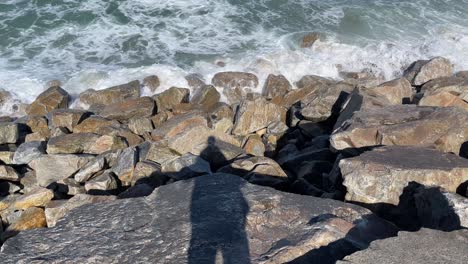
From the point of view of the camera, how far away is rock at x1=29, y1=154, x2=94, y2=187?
8.98 meters

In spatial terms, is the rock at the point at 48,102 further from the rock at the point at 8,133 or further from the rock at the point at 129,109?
the rock at the point at 8,133

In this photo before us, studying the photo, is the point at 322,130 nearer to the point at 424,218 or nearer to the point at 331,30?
the point at 424,218

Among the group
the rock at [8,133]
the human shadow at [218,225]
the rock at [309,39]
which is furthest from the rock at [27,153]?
the rock at [309,39]

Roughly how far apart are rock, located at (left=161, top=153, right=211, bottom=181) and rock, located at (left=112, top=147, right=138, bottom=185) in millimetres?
735

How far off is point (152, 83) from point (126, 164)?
4.90m

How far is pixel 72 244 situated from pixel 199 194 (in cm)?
144

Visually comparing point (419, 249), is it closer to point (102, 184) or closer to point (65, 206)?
point (65, 206)

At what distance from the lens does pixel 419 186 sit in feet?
19.7

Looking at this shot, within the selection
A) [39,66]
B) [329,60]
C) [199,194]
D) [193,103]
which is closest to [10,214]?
[199,194]

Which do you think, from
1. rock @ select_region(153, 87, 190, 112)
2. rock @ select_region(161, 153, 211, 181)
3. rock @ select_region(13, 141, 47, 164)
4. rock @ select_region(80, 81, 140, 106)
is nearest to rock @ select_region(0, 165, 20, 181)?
rock @ select_region(13, 141, 47, 164)

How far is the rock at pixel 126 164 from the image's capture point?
331 inches

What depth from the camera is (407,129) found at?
7320 mm

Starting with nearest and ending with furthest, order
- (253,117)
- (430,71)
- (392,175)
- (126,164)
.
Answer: (392,175), (126,164), (253,117), (430,71)

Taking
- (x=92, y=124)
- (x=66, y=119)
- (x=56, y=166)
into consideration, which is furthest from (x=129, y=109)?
(x=56, y=166)
